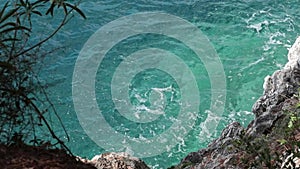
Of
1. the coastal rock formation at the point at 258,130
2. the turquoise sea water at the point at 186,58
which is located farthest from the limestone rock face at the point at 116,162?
the turquoise sea water at the point at 186,58

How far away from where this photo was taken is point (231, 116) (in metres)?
6.55

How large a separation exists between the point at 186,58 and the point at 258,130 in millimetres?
4714

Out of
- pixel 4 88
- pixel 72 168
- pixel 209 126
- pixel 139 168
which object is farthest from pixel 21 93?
pixel 209 126

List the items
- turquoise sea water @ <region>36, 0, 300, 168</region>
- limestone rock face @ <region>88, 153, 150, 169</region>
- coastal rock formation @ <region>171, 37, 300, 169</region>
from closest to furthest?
coastal rock formation @ <region>171, 37, 300, 169</region> → limestone rock face @ <region>88, 153, 150, 169</region> → turquoise sea water @ <region>36, 0, 300, 168</region>

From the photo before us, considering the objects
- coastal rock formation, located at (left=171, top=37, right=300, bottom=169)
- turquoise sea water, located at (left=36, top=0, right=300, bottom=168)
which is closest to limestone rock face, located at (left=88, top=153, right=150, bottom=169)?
coastal rock formation, located at (left=171, top=37, right=300, bottom=169)

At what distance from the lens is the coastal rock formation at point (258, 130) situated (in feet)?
9.82

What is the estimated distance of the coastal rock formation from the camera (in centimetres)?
299

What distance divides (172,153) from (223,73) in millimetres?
2107

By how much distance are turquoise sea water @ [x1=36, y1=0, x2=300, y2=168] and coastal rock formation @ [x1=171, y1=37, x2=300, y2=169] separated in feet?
6.96

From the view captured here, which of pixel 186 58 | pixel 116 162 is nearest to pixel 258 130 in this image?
pixel 116 162

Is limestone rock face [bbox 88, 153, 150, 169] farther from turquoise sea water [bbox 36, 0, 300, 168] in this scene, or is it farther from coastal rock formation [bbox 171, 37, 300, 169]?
turquoise sea water [bbox 36, 0, 300, 168]

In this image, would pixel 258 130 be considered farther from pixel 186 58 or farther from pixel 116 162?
pixel 186 58

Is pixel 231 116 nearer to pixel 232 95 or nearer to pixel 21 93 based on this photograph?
pixel 232 95

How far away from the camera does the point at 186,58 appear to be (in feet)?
26.3
